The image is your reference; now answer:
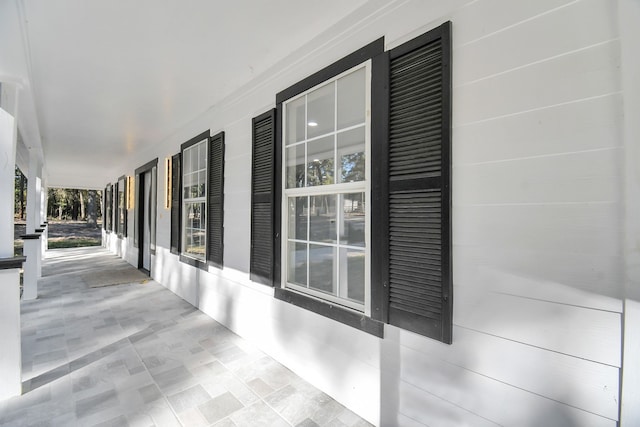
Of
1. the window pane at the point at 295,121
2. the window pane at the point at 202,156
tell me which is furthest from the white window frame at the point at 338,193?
the window pane at the point at 202,156

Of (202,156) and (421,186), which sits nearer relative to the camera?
(421,186)

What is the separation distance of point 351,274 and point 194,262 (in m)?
2.95

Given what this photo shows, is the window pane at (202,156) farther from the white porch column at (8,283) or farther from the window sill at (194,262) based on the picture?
the white porch column at (8,283)

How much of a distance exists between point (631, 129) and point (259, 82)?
9.64 ft

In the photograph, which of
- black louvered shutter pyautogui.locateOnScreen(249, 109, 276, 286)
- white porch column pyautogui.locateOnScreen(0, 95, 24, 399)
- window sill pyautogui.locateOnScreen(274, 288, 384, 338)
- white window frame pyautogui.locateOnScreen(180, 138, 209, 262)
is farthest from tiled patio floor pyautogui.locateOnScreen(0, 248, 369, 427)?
white window frame pyautogui.locateOnScreen(180, 138, 209, 262)

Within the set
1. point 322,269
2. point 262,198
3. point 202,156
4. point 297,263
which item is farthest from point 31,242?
point 322,269

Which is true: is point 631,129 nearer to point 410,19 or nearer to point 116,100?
point 410,19

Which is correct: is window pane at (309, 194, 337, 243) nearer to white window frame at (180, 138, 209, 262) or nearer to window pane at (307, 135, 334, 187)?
window pane at (307, 135, 334, 187)

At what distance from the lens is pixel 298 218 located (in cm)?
276

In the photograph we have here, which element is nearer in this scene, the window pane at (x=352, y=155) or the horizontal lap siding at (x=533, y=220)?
the horizontal lap siding at (x=533, y=220)

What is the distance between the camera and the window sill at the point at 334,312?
1950 millimetres

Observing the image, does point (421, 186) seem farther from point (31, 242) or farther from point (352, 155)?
point (31, 242)

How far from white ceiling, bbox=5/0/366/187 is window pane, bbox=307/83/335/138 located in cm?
45

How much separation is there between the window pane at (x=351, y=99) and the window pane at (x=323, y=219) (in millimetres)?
615
